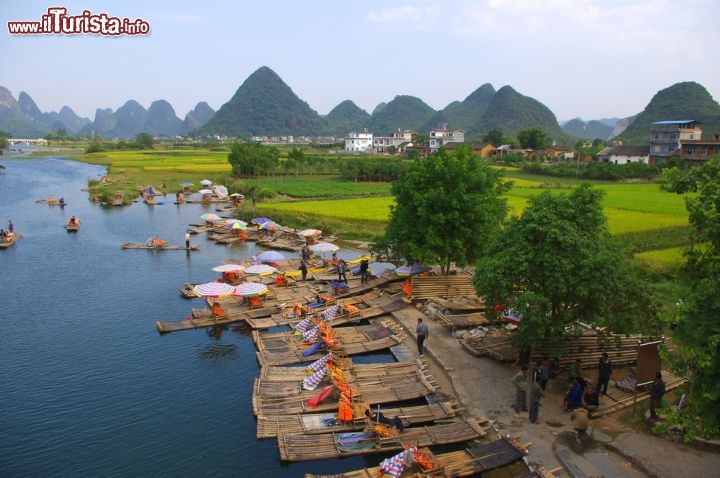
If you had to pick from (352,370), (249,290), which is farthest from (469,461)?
(249,290)

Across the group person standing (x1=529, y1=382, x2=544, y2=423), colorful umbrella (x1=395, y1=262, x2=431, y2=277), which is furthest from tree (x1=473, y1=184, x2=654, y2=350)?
colorful umbrella (x1=395, y1=262, x2=431, y2=277)

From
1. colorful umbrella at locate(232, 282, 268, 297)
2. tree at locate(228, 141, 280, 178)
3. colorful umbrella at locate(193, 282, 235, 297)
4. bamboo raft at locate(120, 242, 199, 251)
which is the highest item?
tree at locate(228, 141, 280, 178)

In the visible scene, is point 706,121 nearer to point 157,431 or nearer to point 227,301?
point 227,301

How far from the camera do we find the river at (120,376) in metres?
13.7

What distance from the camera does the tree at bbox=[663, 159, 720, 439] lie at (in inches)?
360

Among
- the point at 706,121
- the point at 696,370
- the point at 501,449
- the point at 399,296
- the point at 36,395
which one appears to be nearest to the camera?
the point at 696,370

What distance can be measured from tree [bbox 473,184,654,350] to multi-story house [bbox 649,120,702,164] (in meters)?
78.7

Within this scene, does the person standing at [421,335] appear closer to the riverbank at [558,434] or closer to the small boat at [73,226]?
the riverbank at [558,434]

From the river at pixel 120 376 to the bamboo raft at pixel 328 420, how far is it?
0.48 metres

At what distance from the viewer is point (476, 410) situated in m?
15.2

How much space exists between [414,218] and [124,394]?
590 inches

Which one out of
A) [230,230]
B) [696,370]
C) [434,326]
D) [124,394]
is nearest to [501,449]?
[696,370]

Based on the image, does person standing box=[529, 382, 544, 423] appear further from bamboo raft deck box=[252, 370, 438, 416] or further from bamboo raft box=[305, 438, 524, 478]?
bamboo raft deck box=[252, 370, 438, 416]

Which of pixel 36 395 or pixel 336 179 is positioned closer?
pixel 36 395
